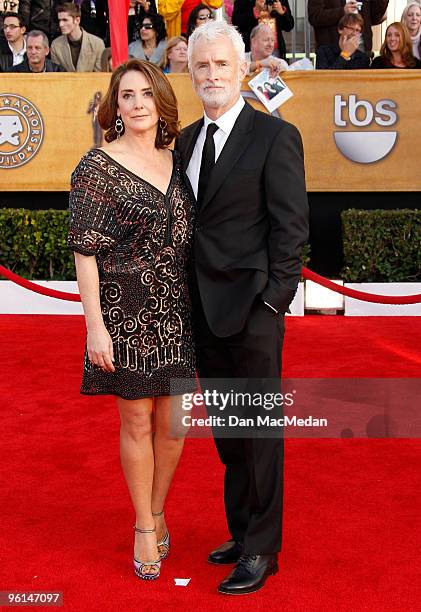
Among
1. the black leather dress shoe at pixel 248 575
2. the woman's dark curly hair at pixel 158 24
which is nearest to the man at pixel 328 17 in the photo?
the woman's dark curly hair at pixel 158 24

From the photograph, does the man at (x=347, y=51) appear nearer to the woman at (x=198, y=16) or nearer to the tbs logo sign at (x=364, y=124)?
the tbs logo sign at (x=364, y=124)

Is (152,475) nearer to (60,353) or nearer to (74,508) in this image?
(74,508)

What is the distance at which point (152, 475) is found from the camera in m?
3.19

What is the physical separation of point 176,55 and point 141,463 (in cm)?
594

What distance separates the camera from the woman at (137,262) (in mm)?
2982

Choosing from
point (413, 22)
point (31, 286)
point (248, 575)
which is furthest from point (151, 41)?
point (248, 575)

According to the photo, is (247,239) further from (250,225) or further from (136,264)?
(136,264)

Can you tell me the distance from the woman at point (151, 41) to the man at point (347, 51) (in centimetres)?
148

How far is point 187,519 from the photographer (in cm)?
364

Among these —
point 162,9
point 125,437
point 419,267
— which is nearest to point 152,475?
point 125,437

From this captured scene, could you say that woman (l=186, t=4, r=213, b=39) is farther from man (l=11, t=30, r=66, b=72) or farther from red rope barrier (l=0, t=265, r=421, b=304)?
red rope barrier (l=0, t=265, r=421, b=304)

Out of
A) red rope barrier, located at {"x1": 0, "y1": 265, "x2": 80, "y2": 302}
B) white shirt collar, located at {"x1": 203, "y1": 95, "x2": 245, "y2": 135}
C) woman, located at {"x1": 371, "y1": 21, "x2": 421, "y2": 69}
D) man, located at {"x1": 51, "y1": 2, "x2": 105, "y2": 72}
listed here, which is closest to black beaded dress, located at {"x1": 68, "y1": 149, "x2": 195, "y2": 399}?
white shirt collar, located at {"x1": 203, "y1": 95, "x2": 245, "y2": 135}

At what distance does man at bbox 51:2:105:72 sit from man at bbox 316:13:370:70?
203 cm

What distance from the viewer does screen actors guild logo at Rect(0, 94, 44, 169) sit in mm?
8391
